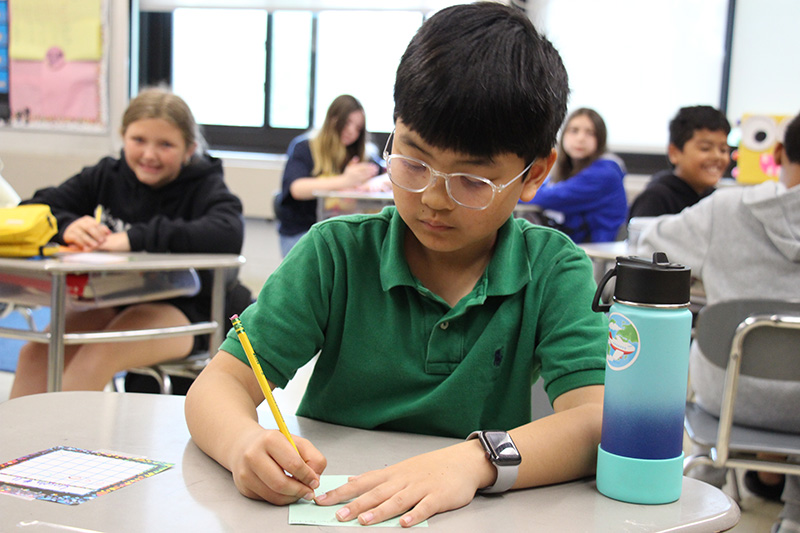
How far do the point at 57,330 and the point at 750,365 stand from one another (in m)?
1.69

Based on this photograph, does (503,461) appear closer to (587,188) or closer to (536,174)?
(536,174)

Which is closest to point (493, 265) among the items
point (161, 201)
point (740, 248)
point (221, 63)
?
point (740, 248)

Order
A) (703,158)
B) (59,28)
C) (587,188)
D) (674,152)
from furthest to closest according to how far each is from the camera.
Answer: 1. (59,28)
2. (587,188)
3. (674,152)
4. (703,158)

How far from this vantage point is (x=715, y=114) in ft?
11.1

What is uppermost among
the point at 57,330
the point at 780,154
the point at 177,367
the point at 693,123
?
the point at 693,123

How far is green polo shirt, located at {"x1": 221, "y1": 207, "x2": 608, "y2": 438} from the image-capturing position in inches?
37.9

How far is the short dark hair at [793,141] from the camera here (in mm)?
1986

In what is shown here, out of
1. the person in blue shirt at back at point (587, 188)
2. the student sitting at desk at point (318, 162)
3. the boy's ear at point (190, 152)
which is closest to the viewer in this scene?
the boy's ear at point (190, 152)

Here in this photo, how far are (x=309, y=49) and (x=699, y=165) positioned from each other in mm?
3521

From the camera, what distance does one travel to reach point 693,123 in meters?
3.38

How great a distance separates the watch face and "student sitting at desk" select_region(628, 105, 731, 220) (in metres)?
2.72

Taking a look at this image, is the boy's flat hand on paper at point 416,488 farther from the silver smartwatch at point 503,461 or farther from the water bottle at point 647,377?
the water bottle at point 647,377

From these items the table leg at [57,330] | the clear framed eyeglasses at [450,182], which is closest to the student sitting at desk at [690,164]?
the table leg at [57,330]

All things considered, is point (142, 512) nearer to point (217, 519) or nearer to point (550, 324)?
point (217, 519)
